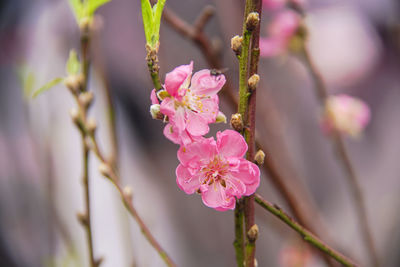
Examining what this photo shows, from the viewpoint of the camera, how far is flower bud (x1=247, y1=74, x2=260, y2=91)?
23cm

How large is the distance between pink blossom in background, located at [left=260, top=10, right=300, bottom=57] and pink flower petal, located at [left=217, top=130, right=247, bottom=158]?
41 cm

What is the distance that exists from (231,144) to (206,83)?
0.17 ft

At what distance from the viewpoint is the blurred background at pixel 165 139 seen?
3.30 feet

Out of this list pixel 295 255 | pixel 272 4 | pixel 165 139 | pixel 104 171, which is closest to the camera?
pixel 104 171

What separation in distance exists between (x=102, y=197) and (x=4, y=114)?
41 centimetres

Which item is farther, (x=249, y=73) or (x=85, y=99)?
(x=85, y=99)

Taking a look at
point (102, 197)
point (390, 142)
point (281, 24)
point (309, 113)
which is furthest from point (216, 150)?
point (390, 142)

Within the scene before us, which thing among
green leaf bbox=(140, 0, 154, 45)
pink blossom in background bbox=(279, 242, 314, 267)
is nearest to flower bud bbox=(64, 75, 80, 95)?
green leaf bbox=(140, 0, 154, 45)

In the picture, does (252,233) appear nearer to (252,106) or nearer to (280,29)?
(252,106)

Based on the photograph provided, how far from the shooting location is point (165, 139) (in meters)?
1.14

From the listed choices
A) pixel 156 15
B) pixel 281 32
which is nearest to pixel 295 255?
pixel 281 32

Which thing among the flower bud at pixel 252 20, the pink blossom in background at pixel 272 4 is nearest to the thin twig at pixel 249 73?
the flower bud at pixel 252 20

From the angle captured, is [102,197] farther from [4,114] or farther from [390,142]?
[390,142]

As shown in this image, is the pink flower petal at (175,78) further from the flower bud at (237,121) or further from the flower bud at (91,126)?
the flower bud at (91,126)
